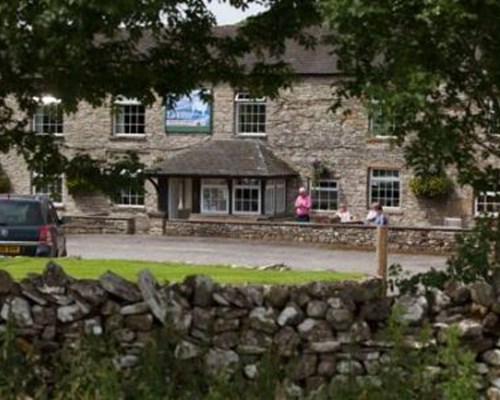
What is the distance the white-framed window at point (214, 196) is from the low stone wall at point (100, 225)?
5749 millimetres

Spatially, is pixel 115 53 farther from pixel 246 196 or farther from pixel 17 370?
pixel 246 196

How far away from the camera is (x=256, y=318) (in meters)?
8.77

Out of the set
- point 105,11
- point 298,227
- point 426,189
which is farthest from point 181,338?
point 426,189

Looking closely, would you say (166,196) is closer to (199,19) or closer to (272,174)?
(272,174)

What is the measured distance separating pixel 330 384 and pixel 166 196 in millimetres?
37182

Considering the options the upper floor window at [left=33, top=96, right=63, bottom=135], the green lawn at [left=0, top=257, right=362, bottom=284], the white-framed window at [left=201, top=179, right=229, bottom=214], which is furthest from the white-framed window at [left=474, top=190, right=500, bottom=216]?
the white-framed window at [left=201, top=179, right=229, bottom=214]

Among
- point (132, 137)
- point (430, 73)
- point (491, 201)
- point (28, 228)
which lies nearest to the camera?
point (430, 73)

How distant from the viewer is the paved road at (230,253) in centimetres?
2958

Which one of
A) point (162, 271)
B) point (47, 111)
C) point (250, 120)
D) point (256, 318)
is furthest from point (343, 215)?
point (47, 111)

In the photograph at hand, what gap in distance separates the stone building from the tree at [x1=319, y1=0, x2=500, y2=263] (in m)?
32.8

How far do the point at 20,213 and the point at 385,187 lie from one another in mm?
22014

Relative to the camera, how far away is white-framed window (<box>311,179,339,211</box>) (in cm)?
4466

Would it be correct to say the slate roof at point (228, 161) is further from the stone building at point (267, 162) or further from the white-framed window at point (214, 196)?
the white-framed window at point (214, 196)

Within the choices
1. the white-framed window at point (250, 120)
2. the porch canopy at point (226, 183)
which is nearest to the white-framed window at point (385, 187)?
the porch canopy at point (226, 183)
